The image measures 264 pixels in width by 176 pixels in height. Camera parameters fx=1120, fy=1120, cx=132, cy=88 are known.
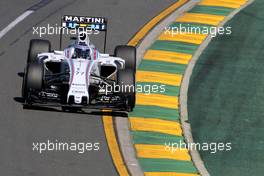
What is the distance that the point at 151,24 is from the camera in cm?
3431

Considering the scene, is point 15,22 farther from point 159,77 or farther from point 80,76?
point 80,76

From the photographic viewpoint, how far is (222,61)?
31.7m

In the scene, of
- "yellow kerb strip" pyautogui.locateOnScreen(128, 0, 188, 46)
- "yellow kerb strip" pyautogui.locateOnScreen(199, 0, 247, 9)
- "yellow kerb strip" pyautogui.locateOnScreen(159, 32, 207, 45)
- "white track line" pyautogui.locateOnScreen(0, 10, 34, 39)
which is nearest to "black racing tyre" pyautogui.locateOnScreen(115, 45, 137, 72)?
"yellow kerb strip" pyautogui.locateOnScreen(128, 0, 188, 46)

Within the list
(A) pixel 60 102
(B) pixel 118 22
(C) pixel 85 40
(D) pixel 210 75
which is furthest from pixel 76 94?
(B) pixel 118 22

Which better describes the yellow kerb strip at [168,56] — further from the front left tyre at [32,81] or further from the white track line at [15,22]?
the front left tyre at [32,81]

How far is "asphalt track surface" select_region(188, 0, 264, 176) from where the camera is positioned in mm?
25438

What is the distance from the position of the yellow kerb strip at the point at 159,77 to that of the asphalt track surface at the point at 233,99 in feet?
1.48

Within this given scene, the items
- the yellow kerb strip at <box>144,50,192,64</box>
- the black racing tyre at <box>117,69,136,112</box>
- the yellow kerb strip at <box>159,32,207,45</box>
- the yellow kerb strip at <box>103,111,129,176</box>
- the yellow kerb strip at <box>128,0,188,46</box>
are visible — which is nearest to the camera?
the yellow kerb strip at <box>103,111,129,176</box>

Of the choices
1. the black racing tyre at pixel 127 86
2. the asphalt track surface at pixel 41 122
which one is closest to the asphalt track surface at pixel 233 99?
the black racing tyre at pixel 127 86

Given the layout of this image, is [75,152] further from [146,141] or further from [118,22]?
[118,22]

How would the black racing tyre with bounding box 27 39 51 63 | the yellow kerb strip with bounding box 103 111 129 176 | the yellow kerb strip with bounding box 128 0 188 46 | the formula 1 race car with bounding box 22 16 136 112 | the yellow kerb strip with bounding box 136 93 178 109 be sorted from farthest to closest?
the yellow kerb strip with bounding box 128 0 188 46, the black racing tyre with bounding box 27 39 51 63, the yellow kerb strip with bounding box 136 93 178 109, the formula 1 race car with bounding box 22 16 136 112, the yellow kerb strip with bounding box 103 111 129 176

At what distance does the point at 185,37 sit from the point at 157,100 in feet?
18.1

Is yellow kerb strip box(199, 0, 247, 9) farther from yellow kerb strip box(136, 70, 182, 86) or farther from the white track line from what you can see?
yellow kerb strip box(136, 70, 182, 86)

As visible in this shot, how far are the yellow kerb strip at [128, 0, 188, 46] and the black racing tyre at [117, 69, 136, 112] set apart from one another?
17.0 feet
